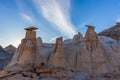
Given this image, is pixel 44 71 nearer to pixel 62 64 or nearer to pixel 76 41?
pixel 62 64

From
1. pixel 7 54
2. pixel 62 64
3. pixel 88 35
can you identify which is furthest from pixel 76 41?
pixel 7 54

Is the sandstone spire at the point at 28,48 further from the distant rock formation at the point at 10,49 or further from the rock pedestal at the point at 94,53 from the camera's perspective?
the distant rock formation at the point at 10,49

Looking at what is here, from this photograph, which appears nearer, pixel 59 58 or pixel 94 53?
pixel 59 58

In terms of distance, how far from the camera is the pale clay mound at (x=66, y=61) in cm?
4175

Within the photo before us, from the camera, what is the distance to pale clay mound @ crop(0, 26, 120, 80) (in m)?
41.8

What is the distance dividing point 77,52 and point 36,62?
7.15 metres

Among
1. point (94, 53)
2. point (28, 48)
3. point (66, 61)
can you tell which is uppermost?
point (28, 48)

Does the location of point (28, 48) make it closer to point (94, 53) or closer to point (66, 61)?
point (66, 61)

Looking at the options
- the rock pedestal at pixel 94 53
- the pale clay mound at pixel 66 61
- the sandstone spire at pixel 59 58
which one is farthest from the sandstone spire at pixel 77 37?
the sandstone spire at pixel 59 58

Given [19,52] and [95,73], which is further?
[19,52]

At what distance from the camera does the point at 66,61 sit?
149 ft

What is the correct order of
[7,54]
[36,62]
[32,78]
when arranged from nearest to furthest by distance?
1. [32,78]
2. [36,62]
3. [7,54]

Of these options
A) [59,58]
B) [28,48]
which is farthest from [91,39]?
[28,48]

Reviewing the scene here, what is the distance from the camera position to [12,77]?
4053 cm
